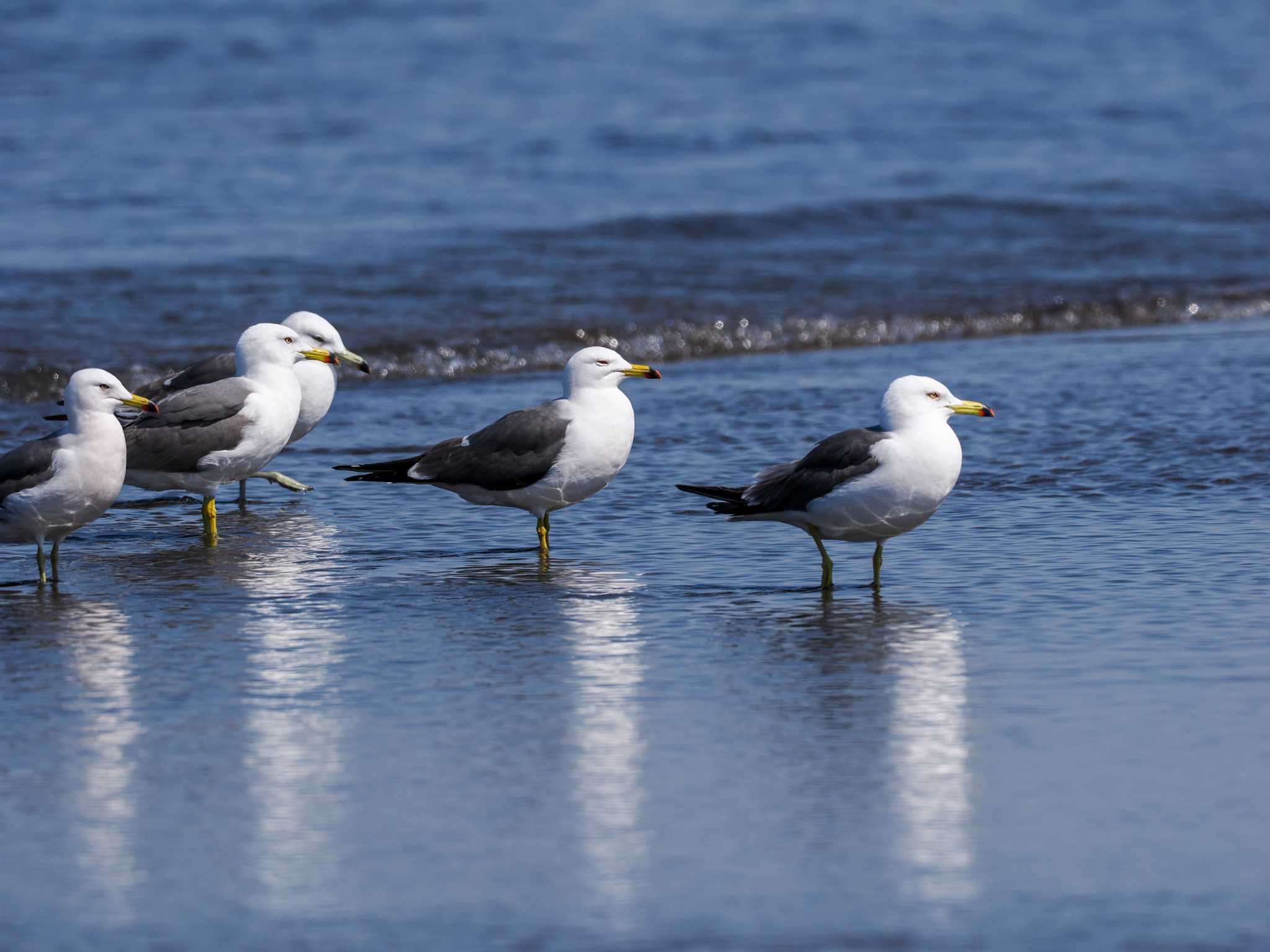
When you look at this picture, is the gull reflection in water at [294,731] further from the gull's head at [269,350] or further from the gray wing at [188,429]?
the gull's head at [269,350]

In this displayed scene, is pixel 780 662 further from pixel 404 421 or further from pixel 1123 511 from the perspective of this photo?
pixel 404 421

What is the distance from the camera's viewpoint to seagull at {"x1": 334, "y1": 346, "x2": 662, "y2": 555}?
7.91 m

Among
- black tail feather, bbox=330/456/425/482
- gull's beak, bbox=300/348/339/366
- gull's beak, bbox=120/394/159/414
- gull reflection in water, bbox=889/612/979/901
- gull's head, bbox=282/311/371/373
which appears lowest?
gull reflection in water, bbox=889/612/979/901

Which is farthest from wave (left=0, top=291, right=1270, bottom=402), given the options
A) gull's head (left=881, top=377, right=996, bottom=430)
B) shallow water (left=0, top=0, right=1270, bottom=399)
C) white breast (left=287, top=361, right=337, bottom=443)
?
gull's head (left=881, top=377, right=996, bottom=430)

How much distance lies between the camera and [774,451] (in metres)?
10.1

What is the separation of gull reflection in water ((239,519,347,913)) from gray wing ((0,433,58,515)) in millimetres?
868

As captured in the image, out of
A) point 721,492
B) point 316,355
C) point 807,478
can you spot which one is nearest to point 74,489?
point 316,355

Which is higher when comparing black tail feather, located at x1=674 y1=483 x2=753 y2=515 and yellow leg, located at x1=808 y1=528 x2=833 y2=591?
black tail feather, located at x1=674 y1=483 x2=753 y2=515

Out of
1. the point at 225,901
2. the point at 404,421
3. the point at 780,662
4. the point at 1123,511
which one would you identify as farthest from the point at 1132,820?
the point at 404,421

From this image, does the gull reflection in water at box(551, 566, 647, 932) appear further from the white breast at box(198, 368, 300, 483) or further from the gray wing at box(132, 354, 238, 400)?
the gray wing at box(132, 354, 238, 400)

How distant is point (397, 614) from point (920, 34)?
2859cm

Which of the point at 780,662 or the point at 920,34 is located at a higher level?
the point at 920,34

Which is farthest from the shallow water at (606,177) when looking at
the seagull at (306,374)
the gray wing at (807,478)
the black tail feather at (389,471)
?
the gray wing at (807,478)

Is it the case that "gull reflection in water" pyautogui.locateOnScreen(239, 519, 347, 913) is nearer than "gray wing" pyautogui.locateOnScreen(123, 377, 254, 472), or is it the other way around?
"gull reflection in water" pyautogui.locateOnScreen(239, 519, 347, 913)
